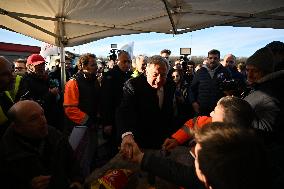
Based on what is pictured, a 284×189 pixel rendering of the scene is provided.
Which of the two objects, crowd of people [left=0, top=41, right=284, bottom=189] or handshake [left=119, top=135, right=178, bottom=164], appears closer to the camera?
crowd of people [left=0, top=41, right=284, bottom=189]

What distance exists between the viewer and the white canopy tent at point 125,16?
4387mm

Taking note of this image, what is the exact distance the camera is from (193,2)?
4.21 meters

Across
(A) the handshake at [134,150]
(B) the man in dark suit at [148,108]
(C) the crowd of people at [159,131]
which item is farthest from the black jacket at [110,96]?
(A) the handshake at [134,150]

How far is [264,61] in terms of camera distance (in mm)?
2842

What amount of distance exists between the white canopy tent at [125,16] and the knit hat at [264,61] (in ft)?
5.11

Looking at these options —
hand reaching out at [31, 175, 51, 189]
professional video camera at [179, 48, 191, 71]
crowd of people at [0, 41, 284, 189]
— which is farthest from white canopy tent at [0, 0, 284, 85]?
hand reaching out at [31, 175, 51, 189]

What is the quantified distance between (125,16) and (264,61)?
288 centimetres

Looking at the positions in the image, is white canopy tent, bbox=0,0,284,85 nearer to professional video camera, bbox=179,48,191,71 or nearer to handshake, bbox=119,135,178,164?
handshake, bbox=119,135,178,164

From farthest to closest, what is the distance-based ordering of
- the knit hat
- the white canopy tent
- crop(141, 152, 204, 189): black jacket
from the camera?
1. the white canopy tent
2. the knit hat
3. crop(141, 152, 204, 189): black jacket

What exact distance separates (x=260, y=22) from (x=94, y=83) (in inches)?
118

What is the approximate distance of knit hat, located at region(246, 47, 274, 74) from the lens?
2.84 metres

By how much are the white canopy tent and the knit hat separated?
1.56m

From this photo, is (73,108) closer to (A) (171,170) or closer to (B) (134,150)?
(B) (134,150)

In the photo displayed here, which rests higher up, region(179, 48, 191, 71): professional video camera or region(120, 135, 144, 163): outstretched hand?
region(179, 48, 191, 71): professional video camera
